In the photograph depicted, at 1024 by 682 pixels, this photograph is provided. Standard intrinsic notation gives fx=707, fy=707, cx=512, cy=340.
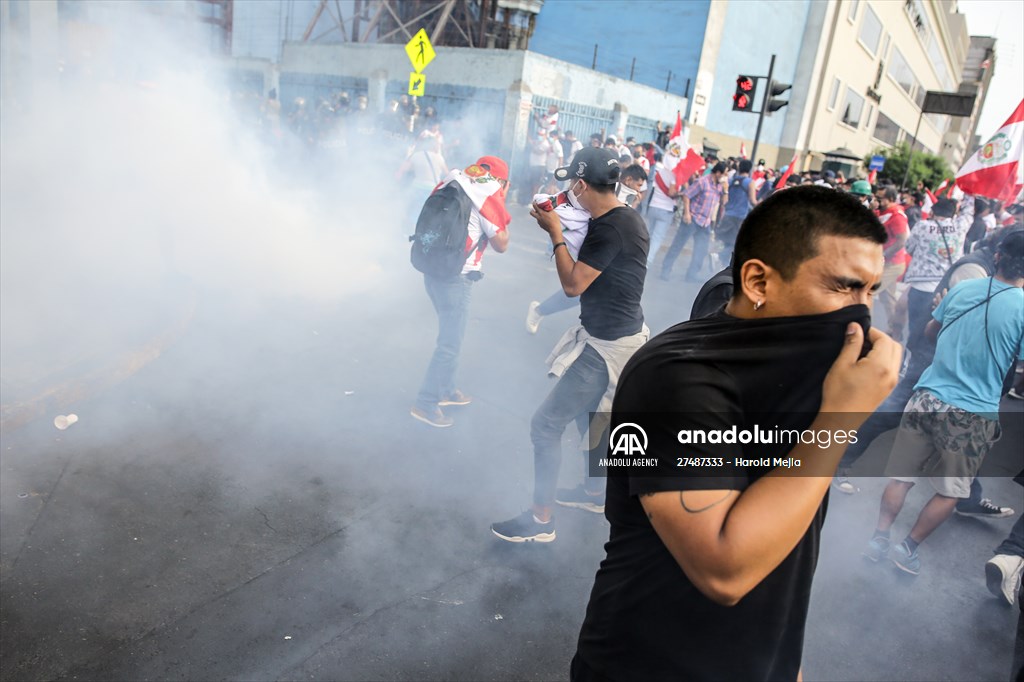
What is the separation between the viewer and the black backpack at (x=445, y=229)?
4.30 metres

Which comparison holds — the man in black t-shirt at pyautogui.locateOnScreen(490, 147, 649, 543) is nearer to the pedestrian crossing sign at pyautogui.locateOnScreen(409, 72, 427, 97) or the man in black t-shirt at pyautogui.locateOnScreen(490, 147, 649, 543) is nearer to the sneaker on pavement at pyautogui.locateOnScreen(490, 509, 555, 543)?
Result: the sneaker on pavement at pyautogui.locateOnScreen(490, 509, 555, 543)

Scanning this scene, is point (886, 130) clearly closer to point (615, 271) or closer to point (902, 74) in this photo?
point (902, 74)

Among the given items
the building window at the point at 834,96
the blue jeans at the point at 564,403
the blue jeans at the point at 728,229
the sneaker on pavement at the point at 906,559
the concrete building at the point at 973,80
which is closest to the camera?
the blue jeans at the point at 564,403

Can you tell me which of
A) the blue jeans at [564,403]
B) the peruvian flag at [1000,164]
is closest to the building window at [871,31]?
the peruvian flag at [1000,164]

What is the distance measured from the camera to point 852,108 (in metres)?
34.4

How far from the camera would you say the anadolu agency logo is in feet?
20.2

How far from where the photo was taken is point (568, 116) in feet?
57.3

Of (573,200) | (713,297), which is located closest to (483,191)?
(573,200)

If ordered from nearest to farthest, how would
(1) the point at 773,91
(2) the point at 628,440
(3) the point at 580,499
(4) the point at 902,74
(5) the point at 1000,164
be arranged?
(2) the point at 628,440 → (3) the point at 580,499 → (5) the point at 1000,164 → (1) the point at 773,91 → (4) the point at 902,74

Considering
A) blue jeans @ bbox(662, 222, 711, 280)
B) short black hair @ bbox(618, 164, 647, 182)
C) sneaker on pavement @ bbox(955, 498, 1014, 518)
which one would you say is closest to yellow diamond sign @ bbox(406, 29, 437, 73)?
blue jeans @ bbox(662, 222, 711, 280)

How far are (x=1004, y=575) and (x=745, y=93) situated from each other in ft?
34.7

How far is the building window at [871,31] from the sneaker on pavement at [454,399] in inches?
1299

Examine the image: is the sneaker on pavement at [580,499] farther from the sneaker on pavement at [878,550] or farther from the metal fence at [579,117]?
the metal fence at [579,117]

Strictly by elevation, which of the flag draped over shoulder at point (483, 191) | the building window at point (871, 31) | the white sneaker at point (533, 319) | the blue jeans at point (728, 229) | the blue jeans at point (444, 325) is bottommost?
the white sneaker at point (533, 319)
